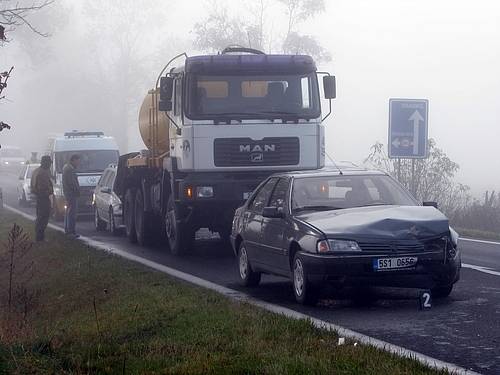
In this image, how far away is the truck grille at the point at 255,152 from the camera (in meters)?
18.2

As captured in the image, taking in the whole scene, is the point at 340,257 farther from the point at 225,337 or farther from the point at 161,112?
the point at 161,112

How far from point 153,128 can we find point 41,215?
3164mm

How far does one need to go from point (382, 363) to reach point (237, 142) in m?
10.7

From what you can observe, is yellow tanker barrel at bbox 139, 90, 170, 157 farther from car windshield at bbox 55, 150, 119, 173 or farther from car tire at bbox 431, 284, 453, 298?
car windshield at bbox 55, 150, 119, 173

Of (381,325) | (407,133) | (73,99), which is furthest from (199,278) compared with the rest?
(73,99)

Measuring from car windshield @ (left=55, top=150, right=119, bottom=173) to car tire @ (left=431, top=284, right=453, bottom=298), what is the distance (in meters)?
21.1

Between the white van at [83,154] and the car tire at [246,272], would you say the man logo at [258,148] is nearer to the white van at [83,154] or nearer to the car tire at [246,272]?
the car tire at [246,272]

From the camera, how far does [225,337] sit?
30.1ft

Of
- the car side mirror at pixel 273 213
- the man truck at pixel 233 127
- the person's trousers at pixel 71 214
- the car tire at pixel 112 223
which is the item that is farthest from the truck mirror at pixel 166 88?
the car tire at pixel 112 223

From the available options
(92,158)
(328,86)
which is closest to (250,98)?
(328,86)

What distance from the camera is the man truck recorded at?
1819 centimetres

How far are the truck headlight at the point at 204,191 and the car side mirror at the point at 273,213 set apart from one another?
529cm

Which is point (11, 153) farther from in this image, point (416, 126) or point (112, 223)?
point (416, 126)

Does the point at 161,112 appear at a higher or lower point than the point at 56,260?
higher
